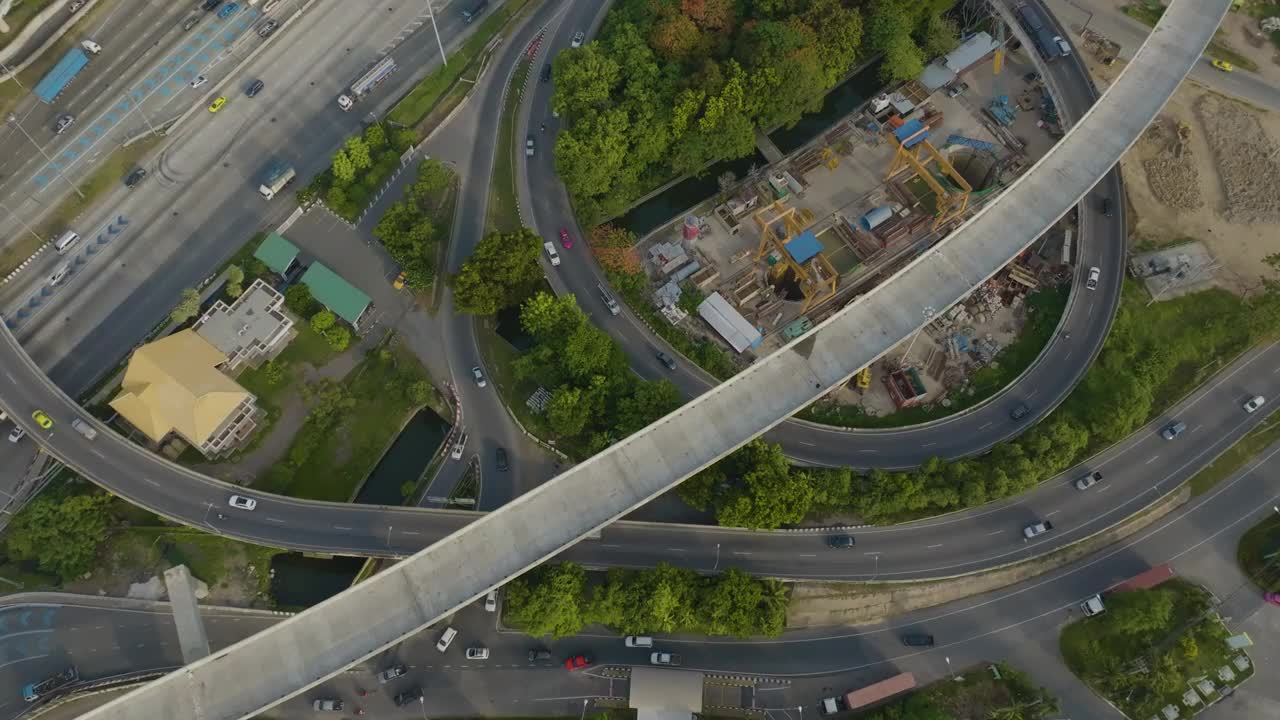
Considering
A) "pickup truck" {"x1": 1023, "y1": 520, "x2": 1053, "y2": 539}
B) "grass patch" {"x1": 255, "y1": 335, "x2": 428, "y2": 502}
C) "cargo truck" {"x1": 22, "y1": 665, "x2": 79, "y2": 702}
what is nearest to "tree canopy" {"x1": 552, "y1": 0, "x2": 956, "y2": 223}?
"grass patch" {"x1": 255, "y1": 335, "x2": 428, "y2": 502}

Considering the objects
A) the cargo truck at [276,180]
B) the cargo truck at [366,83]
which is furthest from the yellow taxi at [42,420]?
the cargo truck at [366,83]

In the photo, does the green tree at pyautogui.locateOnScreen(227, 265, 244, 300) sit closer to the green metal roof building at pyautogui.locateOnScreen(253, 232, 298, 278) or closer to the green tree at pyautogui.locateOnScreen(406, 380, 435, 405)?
the green metal roof building at pyautogui.locateOnScreen(253, 232, 298, 278)

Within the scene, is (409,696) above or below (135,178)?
below

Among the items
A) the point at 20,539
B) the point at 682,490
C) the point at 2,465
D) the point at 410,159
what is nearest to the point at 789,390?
the point at 682,490

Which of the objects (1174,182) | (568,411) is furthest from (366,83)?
(1174,182)

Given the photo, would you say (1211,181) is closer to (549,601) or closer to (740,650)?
(740,650)

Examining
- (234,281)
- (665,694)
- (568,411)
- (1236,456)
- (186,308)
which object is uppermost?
(186,308)

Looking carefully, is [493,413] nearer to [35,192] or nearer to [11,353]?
[11,353]
